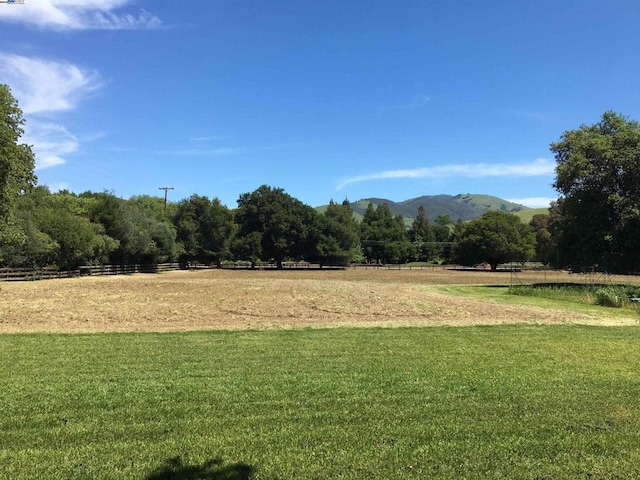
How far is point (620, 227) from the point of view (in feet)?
126

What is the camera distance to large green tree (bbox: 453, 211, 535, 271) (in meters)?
97.7

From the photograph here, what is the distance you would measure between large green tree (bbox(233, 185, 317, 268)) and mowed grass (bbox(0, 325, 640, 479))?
87.8 meters

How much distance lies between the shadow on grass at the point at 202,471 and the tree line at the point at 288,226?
111 ft

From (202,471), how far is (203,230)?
99.9 meters

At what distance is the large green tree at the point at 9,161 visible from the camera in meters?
31.5

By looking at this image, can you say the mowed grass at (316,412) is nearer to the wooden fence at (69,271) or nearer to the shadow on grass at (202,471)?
the shadow on grass at (202,471)

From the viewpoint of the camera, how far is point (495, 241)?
97.2 meters

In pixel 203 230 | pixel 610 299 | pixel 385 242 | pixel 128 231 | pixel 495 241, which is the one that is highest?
pixel 203 230

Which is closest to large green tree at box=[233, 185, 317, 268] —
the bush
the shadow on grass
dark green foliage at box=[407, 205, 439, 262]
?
dark green foliage at box=[407, 205, 439, 262]

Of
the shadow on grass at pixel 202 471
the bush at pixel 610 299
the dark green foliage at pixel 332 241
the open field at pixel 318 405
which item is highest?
the dark green foliage at pixel 332 241

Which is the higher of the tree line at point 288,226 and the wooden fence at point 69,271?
the tree line at point 288,226

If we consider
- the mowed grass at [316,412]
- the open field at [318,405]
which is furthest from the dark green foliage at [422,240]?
the mowed grass at [316,412]

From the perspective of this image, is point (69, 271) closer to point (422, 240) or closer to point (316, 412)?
point (316, 412)

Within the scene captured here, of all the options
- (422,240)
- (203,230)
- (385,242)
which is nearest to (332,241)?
(203,230)
